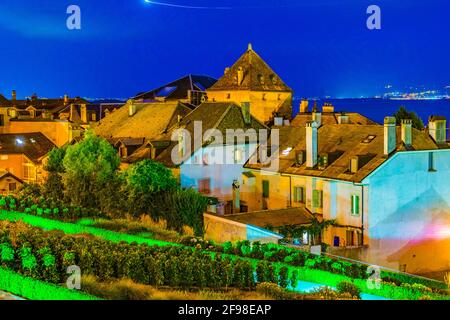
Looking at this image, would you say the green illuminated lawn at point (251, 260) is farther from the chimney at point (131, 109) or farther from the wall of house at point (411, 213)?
the chimney at point (131, 109)

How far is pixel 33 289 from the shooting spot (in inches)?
753

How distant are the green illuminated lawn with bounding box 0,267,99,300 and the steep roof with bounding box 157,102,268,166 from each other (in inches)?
940

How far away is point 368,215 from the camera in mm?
34719

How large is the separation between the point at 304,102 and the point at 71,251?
56.6 m

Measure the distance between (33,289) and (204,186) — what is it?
24452 millimetres

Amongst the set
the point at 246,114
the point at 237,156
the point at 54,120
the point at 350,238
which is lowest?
the point at 350,238

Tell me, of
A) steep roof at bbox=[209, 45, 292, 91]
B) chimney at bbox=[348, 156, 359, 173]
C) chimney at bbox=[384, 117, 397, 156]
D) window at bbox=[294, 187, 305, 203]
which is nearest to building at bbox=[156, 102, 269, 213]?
window at bbox=[294, 187, 305, 203]

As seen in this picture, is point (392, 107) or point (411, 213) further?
point (392, 107)

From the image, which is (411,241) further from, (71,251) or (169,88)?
(169,88)

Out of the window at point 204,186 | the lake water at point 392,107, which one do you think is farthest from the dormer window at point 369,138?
the lake water at point 392,107

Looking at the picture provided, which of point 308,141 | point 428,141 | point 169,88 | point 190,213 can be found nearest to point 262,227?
point 190,213

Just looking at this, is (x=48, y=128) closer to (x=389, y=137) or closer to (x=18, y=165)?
(x=18, y=165)

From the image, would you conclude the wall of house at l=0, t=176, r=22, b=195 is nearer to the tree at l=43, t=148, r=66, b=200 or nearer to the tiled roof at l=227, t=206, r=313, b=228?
the tree at l=43, t=148, r=66, b=200

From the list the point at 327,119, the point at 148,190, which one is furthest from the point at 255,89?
the point at 148,190
